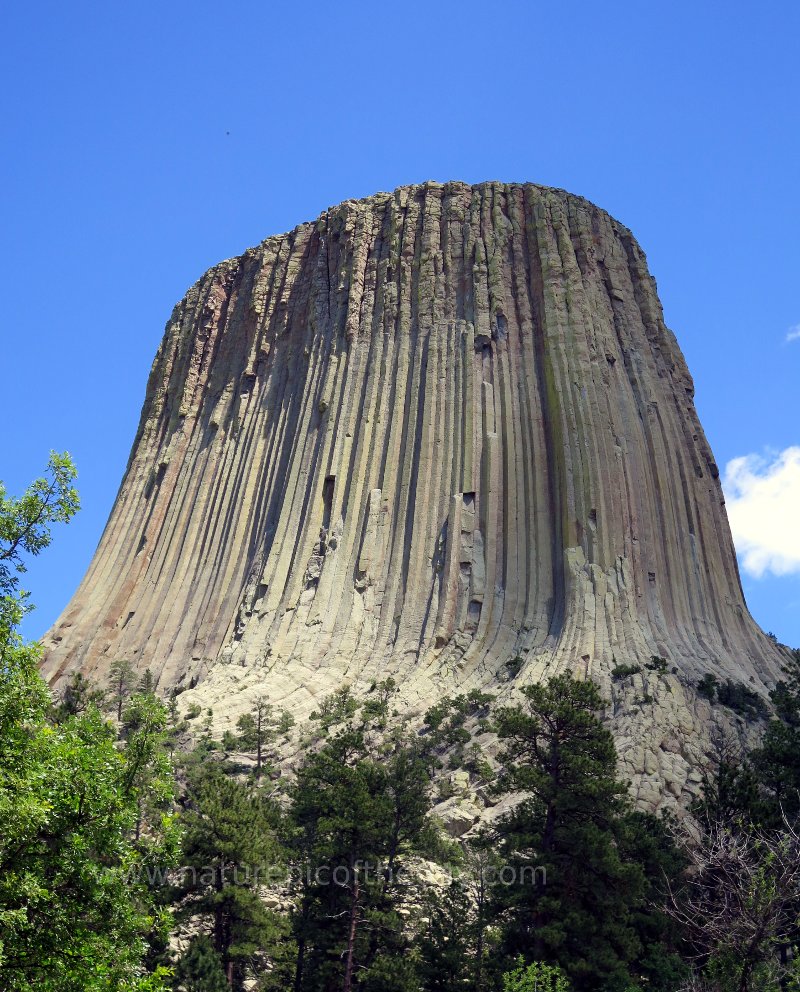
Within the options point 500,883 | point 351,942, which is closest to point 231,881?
point 351,942

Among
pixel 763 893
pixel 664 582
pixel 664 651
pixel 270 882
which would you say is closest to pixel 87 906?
pixel 763 893

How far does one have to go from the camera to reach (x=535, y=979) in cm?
1938

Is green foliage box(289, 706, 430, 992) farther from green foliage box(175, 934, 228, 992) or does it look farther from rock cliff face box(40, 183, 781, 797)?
rock cliff face box(40, 183, 781, 797)

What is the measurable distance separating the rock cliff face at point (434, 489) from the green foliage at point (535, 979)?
1503 centimetres

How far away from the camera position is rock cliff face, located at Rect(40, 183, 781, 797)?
42812mm

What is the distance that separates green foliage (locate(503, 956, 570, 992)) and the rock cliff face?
1503cm

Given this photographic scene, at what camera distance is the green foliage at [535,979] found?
63.5 ft

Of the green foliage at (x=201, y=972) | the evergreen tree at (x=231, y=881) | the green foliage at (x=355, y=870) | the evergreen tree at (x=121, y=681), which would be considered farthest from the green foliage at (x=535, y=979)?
the evergreen tree at (x=121, y=681)

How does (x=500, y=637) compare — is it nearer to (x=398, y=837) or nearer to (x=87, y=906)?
(x=398, y=837)

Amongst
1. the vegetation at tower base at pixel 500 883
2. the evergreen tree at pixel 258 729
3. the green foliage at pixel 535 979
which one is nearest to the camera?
the green foliage at pixel 535 979

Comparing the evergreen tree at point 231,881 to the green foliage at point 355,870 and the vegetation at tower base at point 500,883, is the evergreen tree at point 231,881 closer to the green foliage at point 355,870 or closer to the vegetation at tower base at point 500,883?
the vegetation at tower base at point 500,883

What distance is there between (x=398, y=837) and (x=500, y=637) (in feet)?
56.8

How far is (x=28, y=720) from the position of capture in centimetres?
1252

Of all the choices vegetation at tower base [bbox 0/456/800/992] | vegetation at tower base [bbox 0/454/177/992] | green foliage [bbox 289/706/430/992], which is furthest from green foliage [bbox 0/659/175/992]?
green foliage [bbox 289/706/430/992]
